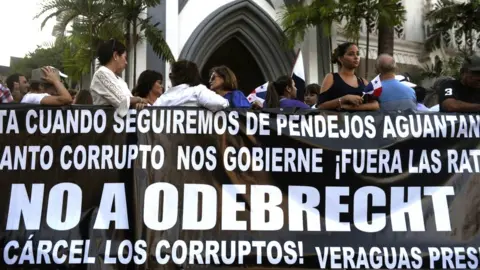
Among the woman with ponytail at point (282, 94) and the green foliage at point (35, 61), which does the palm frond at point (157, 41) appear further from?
the green foliage at point (35, 61)

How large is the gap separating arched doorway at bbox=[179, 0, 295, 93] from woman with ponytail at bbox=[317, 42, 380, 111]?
456 inches

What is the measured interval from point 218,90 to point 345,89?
1.20 meters

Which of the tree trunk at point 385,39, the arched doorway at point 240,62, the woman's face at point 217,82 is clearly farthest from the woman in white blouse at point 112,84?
the arched doorway at point 240,62

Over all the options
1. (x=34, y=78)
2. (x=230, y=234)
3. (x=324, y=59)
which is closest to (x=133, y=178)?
(x=230, y=234)

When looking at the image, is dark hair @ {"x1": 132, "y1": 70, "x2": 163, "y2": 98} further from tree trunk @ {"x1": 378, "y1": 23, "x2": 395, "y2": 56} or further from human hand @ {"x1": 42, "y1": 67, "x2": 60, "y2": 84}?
tree trunk @ {"x1": 378, "y1": 23, "x2": 395, "y2": 56}

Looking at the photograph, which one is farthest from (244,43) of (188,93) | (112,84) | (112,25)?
(112,84)

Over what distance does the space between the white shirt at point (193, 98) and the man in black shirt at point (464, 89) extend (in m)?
1.91

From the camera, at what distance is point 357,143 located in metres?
5.20

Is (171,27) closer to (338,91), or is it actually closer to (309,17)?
(309,17)

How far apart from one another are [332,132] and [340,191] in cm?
47

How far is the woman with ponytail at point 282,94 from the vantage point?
679 cm

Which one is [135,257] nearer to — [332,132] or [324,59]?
[332,132]

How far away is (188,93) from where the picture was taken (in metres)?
5.39

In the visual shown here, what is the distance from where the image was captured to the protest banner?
4898 mm
